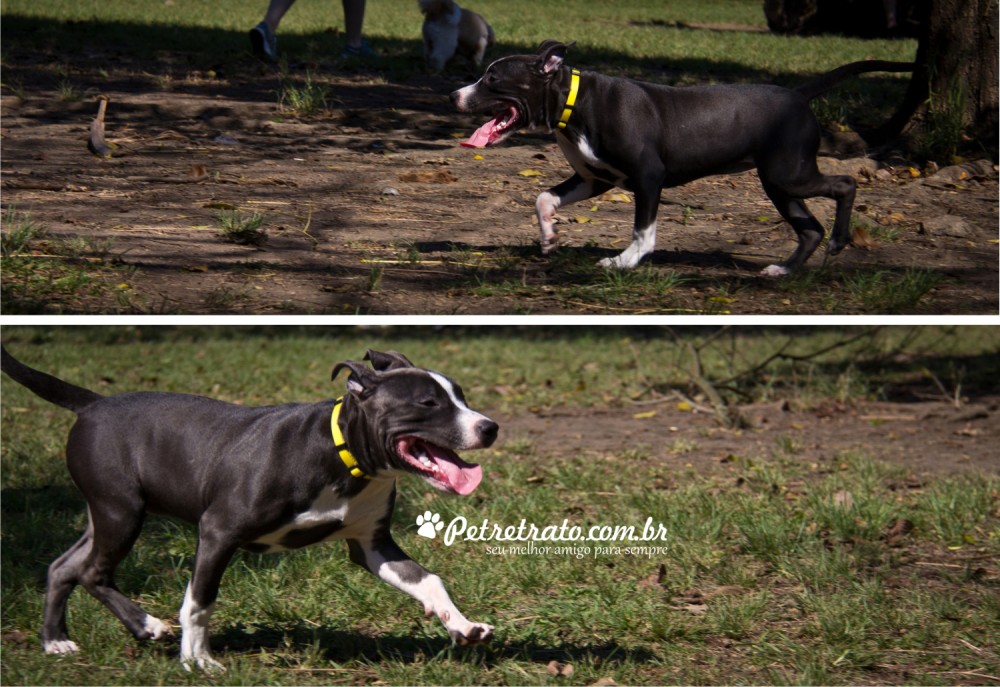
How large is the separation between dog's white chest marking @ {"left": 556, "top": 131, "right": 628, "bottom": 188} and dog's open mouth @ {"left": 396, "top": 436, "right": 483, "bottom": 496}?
2.49 metres

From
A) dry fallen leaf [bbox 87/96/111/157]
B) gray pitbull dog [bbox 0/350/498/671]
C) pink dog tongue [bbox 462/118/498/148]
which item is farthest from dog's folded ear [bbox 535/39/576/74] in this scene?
dry fallen leaf [bbox 87/96/111/157]

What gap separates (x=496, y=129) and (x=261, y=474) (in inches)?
105

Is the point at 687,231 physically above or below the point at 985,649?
above

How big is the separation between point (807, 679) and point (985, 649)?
786 mm

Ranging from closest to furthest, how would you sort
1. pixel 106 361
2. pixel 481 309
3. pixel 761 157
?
1. pixel 481 309
2. pixel 761 157
3. pixel 106 361

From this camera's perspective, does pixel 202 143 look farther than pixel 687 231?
Yes

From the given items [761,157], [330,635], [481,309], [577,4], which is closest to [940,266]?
[761,157]

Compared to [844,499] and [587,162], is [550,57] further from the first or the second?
[844,499]

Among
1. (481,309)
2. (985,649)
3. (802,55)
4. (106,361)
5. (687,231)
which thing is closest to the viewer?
(985,649)

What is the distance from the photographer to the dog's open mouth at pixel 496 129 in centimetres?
611

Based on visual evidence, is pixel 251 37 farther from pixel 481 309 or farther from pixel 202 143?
pixel 481 309

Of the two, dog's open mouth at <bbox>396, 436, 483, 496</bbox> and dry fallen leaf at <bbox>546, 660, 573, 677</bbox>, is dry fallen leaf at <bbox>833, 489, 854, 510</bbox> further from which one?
dog's open mouth at <bbox>396, 436, 483, 496</bbox>

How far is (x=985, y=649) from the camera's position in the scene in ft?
14.8

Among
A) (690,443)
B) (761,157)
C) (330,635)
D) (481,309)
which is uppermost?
(761,157)
